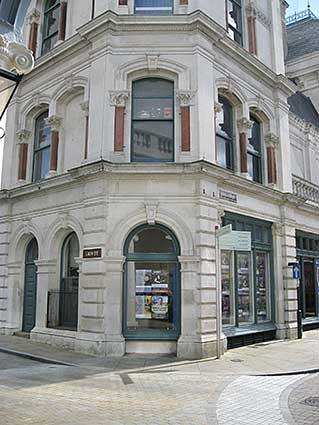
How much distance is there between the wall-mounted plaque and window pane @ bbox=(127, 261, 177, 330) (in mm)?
939

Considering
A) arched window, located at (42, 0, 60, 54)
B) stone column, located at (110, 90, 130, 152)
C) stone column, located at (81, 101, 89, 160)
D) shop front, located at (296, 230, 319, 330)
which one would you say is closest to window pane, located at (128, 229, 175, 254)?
stone column, located at (110, 90, 130, 152)

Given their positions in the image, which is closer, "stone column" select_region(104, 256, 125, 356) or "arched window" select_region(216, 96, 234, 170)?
"stone column" select_region(104, 256, 125, 356)

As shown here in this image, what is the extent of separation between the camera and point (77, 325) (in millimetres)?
13672

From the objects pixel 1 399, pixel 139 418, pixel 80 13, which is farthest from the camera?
pixel 80 13

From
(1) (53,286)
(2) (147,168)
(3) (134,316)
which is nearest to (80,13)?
(2) (147,168)

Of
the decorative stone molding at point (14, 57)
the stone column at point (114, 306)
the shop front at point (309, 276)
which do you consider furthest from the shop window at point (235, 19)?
the decorative stone molding at point (14, 57)

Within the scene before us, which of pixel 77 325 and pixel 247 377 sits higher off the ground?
pixel 77 325

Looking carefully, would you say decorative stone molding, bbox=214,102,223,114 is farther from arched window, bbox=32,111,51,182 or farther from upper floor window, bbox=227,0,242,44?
arched window, bbox=32,111,51,182

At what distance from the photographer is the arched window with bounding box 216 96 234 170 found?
49.6ft

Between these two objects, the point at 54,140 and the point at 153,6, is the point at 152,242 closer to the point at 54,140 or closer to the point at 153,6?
the point at 54,140

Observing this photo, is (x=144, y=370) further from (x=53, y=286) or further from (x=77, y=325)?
(x=53, y=286)

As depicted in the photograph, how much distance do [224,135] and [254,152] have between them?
2178mm

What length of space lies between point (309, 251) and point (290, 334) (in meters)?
5.17

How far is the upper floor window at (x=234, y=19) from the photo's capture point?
54.6 feet
